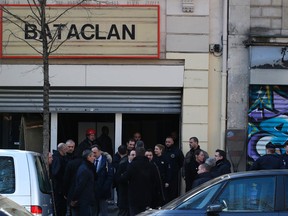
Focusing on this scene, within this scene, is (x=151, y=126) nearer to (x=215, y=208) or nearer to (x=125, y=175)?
(x=125, y=175)

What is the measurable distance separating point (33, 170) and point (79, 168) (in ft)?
7.23

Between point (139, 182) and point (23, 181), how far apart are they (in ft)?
10.2

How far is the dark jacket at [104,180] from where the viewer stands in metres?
12.4

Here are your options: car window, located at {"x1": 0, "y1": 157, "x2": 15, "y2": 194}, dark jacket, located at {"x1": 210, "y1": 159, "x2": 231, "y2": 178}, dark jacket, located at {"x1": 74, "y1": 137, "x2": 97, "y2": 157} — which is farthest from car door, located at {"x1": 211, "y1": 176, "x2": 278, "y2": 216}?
dark jacket, located at {"x1": 74, "y1": 137, "x2": 97, "y2": 157}

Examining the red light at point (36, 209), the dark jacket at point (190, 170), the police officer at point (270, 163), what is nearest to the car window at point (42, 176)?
the red light at point (36, 209)

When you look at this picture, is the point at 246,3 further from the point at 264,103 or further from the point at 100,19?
the point at 100,19

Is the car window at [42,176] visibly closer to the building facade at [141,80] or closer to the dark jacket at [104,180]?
the dark jacket at [104,180]

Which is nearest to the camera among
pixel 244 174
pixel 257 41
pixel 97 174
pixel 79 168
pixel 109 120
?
pixel 244 174

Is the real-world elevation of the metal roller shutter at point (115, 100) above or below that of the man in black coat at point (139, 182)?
above

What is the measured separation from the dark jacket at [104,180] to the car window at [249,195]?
436cm

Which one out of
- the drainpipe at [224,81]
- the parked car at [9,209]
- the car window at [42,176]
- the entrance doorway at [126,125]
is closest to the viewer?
the parked car at [9,209]

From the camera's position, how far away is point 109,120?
52.5 ft

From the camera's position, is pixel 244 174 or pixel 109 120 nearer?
pixel 244 174

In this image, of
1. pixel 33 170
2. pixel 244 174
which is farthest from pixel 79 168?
pixel 244 174
